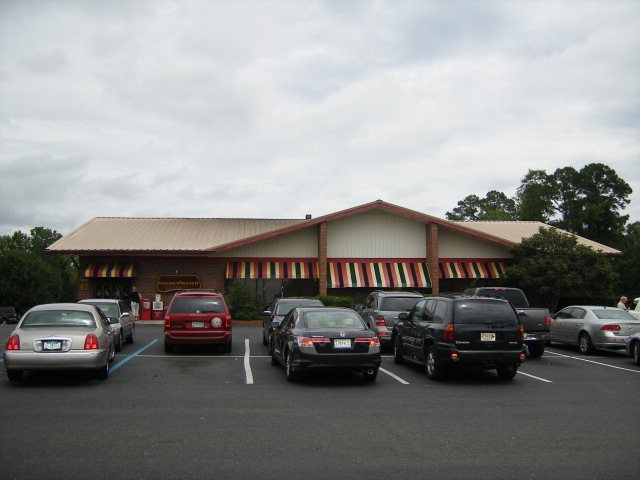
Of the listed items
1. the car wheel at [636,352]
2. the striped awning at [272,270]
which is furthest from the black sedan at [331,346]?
the striped awning at [272,270]

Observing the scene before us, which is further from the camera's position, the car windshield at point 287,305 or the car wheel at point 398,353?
the car windshield at point 287,305

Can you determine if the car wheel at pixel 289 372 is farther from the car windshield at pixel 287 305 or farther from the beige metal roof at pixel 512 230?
the beige metal roof at pixel 512 230

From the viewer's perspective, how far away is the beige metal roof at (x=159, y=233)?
1257 inches

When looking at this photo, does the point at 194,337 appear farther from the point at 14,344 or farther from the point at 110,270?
the point at 110,270

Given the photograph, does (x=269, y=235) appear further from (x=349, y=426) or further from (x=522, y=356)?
(x=349, y=426)

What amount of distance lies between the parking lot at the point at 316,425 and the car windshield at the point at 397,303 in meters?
3.53

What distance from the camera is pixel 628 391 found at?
1179cm

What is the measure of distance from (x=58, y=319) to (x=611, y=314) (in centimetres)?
1499

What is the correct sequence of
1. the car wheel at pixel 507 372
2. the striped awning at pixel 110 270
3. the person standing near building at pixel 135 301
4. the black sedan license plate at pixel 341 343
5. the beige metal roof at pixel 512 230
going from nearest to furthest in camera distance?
the black sedan license plate at pixel 341 343, the car wheel at pixel 507 372, the person standing near building at pixel 135 301, the striped awning at pixel 110 270, the beige metal roof at pixel 512 230

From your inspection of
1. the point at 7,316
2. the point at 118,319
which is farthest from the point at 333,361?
the point at 7,316

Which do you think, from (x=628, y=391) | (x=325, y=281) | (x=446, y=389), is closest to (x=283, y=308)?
(x=446, y=389)

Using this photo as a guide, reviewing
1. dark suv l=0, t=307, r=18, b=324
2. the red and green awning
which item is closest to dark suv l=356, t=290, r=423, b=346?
the red and green awning

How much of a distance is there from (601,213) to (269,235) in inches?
1715

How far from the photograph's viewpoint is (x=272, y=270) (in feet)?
107
